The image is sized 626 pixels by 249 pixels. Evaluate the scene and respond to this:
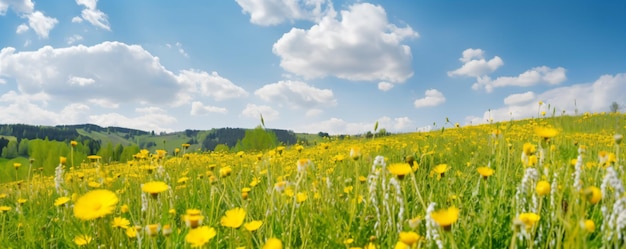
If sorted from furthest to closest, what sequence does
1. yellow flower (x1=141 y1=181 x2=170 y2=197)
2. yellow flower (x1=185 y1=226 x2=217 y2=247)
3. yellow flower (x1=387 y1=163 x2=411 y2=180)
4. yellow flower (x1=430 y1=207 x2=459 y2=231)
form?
yellow flower (x1=141 y1=181 x2=170 y2=197) < yellow flower (x1=387 y1=163 x2=411 y2=180) < yellow flower (x1=185 y1=226 x2=217 y2=247) < yellow flower (x1=430 y1=207 x2=459 y2=231)

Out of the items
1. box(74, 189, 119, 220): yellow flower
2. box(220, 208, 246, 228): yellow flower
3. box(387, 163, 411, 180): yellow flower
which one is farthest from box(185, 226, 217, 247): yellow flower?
box(387, 163, 411, 180): yellow flower

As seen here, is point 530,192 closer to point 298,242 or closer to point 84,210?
point 298,242

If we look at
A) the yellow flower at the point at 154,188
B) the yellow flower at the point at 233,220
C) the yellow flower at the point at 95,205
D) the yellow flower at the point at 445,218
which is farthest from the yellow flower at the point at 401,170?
the yellow flower at the point at 95,205

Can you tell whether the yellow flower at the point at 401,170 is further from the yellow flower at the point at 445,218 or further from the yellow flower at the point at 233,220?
the yellow flower at the point at 233,220

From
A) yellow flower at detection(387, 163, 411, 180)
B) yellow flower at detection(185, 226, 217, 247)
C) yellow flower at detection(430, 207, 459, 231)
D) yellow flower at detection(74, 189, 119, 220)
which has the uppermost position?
yellow flower at detection(387, 163, 411, 180)

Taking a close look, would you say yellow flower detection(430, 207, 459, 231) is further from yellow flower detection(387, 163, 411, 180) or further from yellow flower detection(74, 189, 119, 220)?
yellow flower detection(74, 189, 119, 220)

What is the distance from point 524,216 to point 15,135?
201325 mm

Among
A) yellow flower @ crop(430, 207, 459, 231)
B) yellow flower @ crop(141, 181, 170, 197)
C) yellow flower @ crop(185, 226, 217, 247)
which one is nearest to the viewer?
yellow flower @ crop(430, 207, 459, 231)

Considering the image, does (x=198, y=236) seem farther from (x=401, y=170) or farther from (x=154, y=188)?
(x=401, y=170)

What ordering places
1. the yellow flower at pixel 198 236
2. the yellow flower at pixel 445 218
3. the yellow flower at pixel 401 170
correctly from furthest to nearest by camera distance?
the yellow flower at pixel 401 170, the yellow flower at pixel 198 236, the yellow flower at pixel 445 218

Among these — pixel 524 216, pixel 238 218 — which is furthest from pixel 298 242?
pixel 524 216

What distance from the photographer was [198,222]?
5.54 feet

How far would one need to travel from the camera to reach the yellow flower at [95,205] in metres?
1.61

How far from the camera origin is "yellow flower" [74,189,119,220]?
1607 mm
